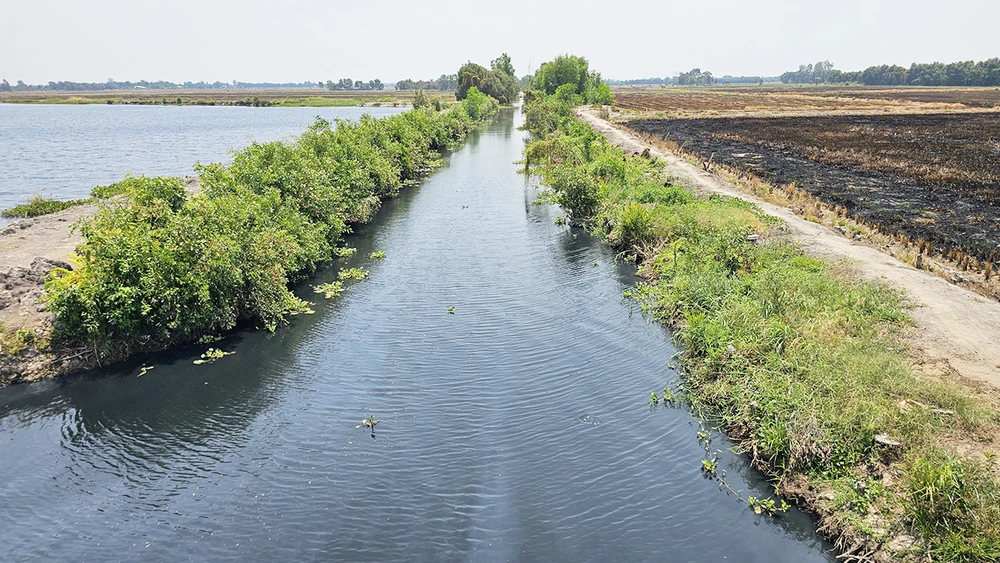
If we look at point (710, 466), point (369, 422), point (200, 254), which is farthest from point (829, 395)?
point (200, 254)

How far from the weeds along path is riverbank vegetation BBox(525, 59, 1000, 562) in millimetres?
696

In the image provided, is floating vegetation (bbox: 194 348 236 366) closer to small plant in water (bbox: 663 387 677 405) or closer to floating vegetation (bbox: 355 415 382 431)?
floating vegetation (bbox: 355 415 382 431)

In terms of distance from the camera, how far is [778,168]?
151 ft

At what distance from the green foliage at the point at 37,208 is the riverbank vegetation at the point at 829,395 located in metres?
34.0

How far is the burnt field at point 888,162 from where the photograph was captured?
3027 centimetres

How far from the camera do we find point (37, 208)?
116 ft

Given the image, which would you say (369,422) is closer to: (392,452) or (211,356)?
(392,452)

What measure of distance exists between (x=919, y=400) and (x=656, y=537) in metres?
6.83

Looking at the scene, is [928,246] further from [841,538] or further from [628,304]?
[841,538]

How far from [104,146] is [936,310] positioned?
259 ft

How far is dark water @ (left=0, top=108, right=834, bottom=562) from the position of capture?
11391mm

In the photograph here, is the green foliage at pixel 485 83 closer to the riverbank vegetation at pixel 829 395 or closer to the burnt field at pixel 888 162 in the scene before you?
the burnt field at pixel 888 162

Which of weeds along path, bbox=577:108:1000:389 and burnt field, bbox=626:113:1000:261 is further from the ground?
burnt field, bbox=626:113:1000:261

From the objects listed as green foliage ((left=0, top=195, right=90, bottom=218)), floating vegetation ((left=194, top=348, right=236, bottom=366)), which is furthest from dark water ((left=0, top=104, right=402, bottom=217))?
floating vegetation ((left=194, top=348, right=236, bottom=366))
